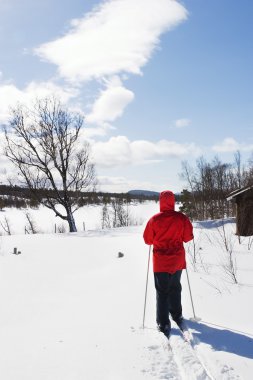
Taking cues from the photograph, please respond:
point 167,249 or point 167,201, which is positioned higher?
point 167,201

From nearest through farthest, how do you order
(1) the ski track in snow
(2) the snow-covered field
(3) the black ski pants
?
(1) the ski track in snow → (2) the snow-covered field → (3) the black ski pants

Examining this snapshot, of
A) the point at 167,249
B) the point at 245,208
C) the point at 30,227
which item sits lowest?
the point at 30,227

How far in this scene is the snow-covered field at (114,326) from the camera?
3.87 metres

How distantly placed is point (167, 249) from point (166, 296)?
2.23ft

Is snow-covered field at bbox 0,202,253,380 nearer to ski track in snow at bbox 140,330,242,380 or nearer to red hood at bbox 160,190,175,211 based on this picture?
ski track in snow at bbox 140,330,242,380

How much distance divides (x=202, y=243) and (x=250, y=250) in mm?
2089

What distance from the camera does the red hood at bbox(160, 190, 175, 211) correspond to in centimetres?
523

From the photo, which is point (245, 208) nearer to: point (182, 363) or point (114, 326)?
point (114, 326)

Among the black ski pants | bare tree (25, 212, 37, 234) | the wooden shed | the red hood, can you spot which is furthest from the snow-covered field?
bare tree (25, 212, 37, 234)

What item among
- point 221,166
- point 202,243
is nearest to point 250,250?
point 202,243

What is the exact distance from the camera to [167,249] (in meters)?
5.23

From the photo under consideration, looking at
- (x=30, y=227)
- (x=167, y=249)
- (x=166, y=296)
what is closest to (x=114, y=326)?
(x=166, y=296)

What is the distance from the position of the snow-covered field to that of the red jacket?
36.6 inches

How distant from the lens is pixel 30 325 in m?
5.86
